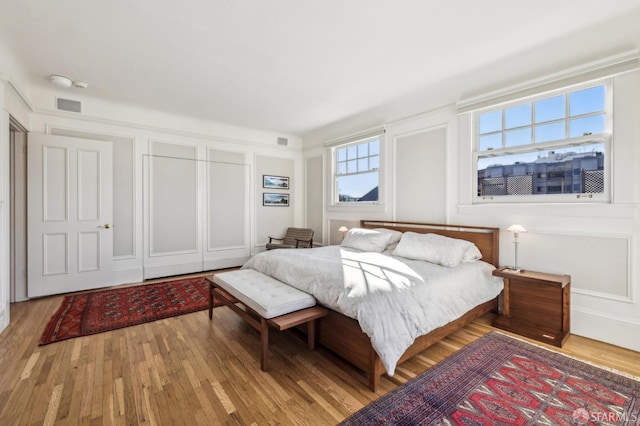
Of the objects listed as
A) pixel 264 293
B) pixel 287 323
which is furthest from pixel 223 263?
pixel 287 323

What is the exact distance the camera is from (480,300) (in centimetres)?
273

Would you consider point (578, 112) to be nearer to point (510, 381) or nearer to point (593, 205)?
point (593, 205)

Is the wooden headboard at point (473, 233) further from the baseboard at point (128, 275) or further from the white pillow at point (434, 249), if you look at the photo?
the baseboard at point (128, 275)

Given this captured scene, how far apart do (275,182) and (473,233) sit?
3.93m

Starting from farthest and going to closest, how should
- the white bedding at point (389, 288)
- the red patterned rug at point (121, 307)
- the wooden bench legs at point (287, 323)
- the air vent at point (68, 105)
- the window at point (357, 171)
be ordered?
the window at point (357, 171) < the air vent at point (68, 105) < the red patterned rug at point (121, 307) < the wooden bench legs at point (287, 323) < the white bedding at point (389, 288)

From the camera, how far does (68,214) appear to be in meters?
3.82

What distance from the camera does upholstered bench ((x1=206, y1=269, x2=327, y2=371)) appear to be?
2.09 metres

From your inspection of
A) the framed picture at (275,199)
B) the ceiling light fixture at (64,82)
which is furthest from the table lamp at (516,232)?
the ceiling light fixture at (64,82)

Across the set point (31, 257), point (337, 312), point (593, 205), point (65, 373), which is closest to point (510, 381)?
point (337, 312)

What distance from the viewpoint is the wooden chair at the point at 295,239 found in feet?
18.0

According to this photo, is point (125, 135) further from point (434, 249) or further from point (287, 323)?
point (434, 249)

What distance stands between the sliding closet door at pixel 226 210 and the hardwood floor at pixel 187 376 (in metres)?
2.48

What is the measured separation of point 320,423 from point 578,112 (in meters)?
3.49

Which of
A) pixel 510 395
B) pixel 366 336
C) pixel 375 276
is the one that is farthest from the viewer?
pixel 375 276
